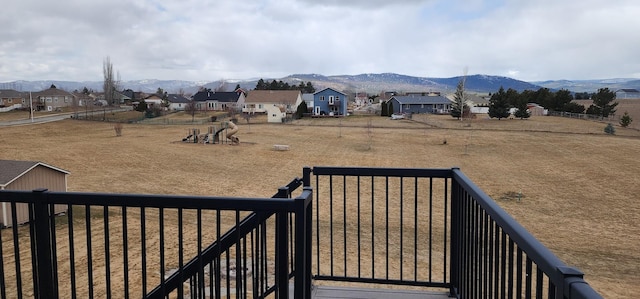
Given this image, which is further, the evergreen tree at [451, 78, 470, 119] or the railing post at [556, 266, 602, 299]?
the evergreen tree at [451, 78, 470, 119]

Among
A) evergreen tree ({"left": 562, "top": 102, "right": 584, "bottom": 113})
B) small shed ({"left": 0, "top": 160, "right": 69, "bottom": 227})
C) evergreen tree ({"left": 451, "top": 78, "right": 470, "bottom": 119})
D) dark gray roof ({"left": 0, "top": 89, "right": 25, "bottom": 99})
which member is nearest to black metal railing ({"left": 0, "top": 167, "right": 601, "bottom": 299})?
small shed ({"left": 0, "top": 160, "right": 69, "bottom": 227})

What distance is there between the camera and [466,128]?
42.9m

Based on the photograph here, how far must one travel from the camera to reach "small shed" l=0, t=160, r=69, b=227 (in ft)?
36.1

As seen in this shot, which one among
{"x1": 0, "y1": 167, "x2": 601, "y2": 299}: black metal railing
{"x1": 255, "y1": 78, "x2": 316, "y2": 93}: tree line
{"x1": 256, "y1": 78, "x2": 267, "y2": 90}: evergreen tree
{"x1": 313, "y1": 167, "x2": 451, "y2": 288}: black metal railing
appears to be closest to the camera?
{"x1": 0, "y1": 167, "x2": 601, "y2": 299}: black metal railing

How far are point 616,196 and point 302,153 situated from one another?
15690 millimetres

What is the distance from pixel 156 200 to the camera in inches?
88.7

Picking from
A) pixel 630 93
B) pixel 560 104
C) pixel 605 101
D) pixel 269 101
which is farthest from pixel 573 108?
pixel 630 93

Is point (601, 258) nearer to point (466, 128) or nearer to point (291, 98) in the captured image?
point (466, 128)

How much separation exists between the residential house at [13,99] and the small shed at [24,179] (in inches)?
3011

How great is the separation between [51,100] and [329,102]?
160ft

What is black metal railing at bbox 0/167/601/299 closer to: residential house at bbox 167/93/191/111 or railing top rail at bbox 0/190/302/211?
railing top rail at bbox 0/190/302/211

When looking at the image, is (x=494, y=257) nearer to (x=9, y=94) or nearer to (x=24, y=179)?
(x=24, y=179)

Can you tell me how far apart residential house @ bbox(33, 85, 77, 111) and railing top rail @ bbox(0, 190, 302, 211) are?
81831 mm

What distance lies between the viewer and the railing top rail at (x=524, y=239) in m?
1.47
